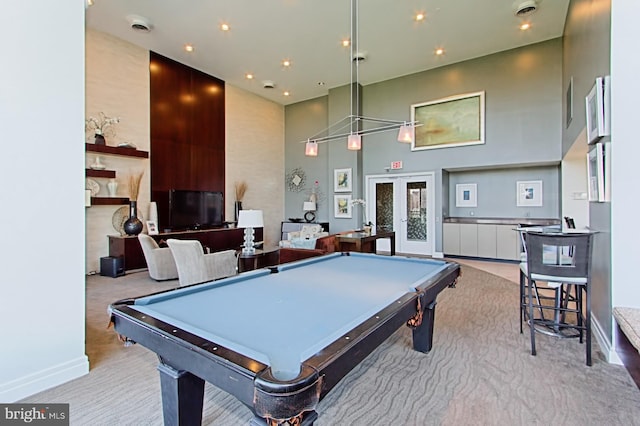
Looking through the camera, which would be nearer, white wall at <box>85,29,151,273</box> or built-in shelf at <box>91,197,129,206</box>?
built-in shelf at <box>91,197,129,206</box>

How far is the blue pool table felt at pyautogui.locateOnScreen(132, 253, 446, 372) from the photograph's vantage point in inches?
48.7

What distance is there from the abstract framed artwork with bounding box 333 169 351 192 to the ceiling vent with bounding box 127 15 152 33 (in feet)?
16.8

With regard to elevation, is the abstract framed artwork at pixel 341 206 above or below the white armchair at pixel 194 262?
above

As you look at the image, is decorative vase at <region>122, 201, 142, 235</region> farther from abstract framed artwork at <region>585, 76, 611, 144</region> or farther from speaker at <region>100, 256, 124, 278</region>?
abstract framed artwork at <region>585, 76, 611, 144</region>

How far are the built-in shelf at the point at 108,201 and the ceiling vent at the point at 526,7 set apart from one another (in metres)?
7.43

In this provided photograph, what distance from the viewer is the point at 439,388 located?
211cm

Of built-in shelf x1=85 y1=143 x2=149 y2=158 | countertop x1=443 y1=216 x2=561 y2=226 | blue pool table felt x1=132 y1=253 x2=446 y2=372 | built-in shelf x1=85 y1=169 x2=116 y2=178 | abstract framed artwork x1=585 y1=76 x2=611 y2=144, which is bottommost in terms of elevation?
blue pool table felt x1=132 y1=253 x2=446 y2=372

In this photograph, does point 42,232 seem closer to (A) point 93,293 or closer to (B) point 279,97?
(A) point 93,293

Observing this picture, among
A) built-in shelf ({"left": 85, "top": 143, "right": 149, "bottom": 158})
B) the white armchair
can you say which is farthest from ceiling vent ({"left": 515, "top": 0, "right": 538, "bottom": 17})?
built-in shelf ({"left": 85, "top": 143, "right": 149, "bottom": 158})

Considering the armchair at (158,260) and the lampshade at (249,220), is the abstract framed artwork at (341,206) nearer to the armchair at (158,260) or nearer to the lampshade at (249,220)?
the lampshade at (249,220)

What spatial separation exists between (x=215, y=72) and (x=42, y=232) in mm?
6492

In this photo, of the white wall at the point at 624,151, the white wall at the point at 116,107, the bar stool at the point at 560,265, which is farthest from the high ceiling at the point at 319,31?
the bar stool at the point at 560,265

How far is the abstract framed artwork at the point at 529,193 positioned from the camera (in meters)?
6.72

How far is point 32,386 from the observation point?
2.03 m
